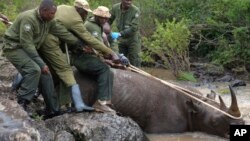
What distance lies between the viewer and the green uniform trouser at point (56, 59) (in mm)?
8750

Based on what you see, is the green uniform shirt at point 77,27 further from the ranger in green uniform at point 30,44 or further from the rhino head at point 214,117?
the rhino head at point 214,117

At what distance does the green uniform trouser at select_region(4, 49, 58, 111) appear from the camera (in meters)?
8.30

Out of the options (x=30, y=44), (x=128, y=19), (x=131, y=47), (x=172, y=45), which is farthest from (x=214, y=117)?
(x=172, y=45)

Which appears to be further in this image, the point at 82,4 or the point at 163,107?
the point at 163,107

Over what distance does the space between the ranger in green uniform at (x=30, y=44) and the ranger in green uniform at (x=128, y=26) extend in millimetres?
3967

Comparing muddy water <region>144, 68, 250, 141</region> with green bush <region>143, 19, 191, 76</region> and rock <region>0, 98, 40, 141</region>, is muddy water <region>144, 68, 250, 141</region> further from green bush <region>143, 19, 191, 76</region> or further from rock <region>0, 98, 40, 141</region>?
rock <region>0, 98, 40, 141</region>

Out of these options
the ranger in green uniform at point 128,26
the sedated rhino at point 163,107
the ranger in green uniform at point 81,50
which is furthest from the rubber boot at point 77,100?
the ranger in green uniform at point 128,26

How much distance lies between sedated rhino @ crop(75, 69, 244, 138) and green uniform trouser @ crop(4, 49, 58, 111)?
1.04 meters

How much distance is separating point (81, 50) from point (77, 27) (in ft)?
1.44

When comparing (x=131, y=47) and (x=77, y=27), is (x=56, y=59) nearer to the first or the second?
(x=77, y=27)

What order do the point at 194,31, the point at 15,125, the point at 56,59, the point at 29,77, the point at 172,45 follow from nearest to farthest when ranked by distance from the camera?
the point at 15,125, the point at 29,77, the point at 56,59, the point at 172,45, the point at 194,31

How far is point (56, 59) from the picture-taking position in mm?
8812

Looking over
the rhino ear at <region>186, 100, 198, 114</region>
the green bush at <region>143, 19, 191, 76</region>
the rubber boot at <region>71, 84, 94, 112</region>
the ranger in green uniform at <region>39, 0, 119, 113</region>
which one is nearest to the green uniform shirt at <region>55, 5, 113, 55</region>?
the ranger in green uniform at <region>39, 0, 119, 113</region>

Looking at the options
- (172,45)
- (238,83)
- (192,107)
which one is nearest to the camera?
(192,107)
